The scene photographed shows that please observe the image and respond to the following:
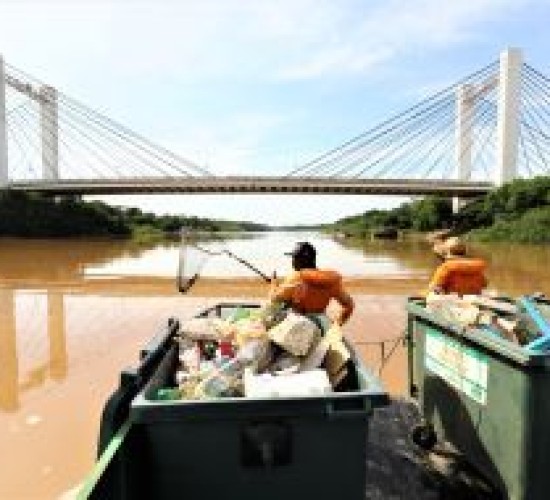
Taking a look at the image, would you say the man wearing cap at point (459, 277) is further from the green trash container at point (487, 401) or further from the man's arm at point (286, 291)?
the man's arm at point (286, 291)

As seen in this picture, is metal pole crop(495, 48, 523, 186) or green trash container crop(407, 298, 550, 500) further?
metal pole crop(495, 48, 523, 186)

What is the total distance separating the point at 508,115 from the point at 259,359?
47695 millimetres

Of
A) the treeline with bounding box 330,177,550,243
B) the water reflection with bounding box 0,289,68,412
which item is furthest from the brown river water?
the treeline with bounding box 330,177,550,243

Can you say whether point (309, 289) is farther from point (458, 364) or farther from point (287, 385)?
point (287, 385)

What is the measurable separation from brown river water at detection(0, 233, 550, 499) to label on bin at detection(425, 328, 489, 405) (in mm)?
2093

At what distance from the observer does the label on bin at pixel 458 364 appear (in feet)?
14.3

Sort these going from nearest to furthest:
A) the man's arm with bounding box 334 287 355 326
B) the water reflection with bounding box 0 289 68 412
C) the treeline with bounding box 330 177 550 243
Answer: the man's arm with bounding box 334 287 355 326, the water reflection with bounding box 0 289 68 412, the treeline with bounding box 330 177 550 243

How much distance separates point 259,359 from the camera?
3.91m

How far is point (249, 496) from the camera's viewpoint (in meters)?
3.38

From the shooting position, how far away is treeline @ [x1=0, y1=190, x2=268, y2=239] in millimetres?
49906

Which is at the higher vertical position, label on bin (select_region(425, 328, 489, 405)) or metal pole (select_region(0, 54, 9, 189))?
metal pole (select_region(0, 54, 9, 189))

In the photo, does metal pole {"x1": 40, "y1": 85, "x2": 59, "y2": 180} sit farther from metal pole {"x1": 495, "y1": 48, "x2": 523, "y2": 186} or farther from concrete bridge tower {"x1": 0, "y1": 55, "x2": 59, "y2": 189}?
metal pole {"x1": 495, "y1": 48, "x2": 523, "y2": 186}

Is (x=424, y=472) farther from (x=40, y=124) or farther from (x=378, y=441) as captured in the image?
(x=40, y=124)

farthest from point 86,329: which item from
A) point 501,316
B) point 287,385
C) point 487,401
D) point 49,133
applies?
point 49,133
